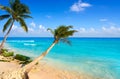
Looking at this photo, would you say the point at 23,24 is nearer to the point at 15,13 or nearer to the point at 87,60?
the point at 15,13

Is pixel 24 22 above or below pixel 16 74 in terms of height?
above

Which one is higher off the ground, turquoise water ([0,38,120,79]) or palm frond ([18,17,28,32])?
palm frond ([18,17,28,32])

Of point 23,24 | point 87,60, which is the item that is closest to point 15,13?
point 23,24

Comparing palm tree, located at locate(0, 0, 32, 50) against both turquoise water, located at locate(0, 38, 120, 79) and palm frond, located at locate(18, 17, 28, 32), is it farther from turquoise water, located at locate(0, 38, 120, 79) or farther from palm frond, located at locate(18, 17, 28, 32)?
turquoise water, located at locate(0, 38, 120, 79)

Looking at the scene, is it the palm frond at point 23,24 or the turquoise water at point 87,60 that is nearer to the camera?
the turquoise water at point 87,60

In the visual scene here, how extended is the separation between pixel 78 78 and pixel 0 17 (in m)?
15.7

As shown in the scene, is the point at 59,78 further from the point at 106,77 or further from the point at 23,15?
the point at 23,15

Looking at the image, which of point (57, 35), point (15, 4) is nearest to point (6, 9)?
point (15, 4)

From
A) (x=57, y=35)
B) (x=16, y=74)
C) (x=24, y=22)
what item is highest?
(x=24, y=22)

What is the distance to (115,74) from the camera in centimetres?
2197

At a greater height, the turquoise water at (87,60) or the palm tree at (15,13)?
the palm tree at (15,13)

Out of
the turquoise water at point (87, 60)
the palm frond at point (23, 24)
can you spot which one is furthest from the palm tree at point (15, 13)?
the turquoise water at point (87, 60)

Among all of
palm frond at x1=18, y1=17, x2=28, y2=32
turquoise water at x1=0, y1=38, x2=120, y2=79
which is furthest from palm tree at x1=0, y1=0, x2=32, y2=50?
turquoise water at x1=0, y1=38, x2=120, y2=79

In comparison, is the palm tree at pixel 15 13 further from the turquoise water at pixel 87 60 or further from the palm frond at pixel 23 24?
the turquoise water at pixel 87 60
